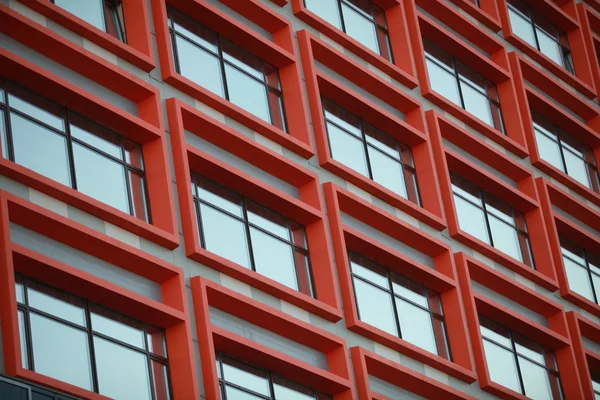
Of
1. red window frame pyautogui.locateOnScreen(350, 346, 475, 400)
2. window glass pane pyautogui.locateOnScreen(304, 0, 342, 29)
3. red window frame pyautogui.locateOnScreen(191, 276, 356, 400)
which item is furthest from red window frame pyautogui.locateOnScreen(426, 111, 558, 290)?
red window frame pyautogui.locateOnScreen(191, 276, 356, 400)

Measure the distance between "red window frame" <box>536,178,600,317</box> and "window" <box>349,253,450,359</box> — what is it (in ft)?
25.5

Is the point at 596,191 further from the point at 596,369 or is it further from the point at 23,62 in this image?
the point at 23,62

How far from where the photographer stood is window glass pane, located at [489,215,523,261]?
51812 millimetres

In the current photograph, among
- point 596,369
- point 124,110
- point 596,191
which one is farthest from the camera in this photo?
point 596,191

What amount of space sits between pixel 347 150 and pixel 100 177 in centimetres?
1192

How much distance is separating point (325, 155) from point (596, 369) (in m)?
15.4

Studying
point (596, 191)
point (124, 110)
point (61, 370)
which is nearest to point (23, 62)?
point (124, 110)

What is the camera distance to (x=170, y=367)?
36.7 meters

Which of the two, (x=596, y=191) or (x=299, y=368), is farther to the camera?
(x=596, y=191)

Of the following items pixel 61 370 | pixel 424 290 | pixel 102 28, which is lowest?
Result: pixel 61 370

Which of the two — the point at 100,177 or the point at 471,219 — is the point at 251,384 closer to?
the point at 100,177

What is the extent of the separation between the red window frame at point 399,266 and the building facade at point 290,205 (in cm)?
8

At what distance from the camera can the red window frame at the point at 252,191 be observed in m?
39.2

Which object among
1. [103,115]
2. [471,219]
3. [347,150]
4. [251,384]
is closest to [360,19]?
[347,150]
